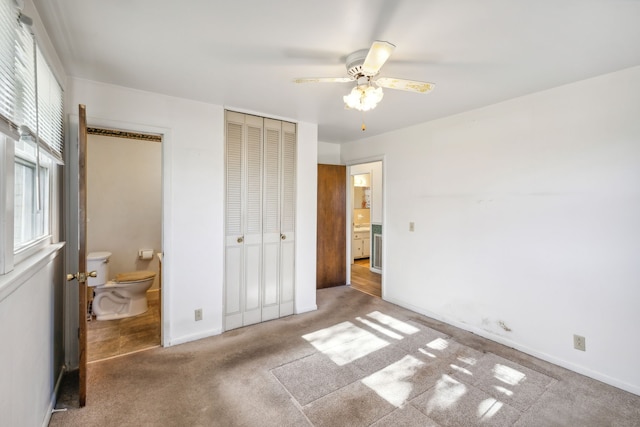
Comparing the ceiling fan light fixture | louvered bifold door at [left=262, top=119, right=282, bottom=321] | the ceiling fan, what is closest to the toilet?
louvered bifold door at [left=262, top=119, right=282, bottom=321]

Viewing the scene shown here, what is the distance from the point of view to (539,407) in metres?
2.00

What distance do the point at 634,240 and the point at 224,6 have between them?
10.6 ft

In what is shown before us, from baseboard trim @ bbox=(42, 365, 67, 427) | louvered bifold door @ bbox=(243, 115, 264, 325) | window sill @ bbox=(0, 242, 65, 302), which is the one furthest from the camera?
louvered bifold door @ bbox=(243, 115, 264, 325)

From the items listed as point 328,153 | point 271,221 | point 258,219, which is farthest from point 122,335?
point 328,153

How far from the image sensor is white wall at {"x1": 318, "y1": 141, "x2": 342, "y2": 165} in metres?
4.86

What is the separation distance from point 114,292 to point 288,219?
7.49 feet

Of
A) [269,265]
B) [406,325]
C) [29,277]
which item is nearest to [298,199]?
[269,265]

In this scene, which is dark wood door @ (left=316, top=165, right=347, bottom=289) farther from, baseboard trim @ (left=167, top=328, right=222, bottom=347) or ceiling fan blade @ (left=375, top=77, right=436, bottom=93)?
ceiling fan blade @ (left=375, top=77, right=436, bottom=93)

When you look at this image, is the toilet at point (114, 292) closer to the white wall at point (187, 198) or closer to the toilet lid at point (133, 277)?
the toilet lid at point (133, 277)

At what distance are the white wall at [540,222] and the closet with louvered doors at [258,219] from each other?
5.44 feet

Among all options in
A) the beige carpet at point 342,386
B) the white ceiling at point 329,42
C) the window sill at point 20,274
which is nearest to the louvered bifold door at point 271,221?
the beige carpet at point 342,386

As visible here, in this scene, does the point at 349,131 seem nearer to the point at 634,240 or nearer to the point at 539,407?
the point at 634,240

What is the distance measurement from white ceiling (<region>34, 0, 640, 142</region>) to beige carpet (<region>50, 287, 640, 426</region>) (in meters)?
2.43

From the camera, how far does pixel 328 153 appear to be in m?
4.95
